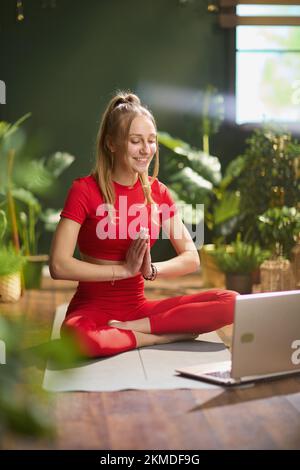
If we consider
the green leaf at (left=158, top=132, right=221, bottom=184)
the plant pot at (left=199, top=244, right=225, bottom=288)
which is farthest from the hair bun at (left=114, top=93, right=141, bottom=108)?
the green leaf at (left=158, top=132, right=221, bottom=184)

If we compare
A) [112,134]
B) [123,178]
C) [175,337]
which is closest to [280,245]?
[175,337]

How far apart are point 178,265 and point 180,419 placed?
980mm

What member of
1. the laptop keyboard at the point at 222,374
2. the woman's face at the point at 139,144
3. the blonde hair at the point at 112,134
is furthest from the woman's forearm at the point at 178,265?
the laptop keyboard at the point at 222,374

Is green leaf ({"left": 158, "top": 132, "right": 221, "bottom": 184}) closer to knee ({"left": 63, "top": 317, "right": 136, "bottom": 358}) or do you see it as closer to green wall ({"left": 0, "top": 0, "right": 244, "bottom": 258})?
green wall ({"left": 0, "top": 0, "right": 244, "bottom": 258})

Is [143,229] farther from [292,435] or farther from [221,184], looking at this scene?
[221,184]

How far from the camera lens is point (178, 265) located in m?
3.04

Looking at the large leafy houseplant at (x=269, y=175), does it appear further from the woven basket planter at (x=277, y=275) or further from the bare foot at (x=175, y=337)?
the bare foot at (x=175, y=337)

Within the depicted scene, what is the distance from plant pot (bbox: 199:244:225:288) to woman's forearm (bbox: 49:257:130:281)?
2.35 metres

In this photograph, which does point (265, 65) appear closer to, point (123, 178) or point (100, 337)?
point (123, 178)

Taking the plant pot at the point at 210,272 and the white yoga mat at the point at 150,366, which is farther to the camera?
the plant pot at the point at 210,272

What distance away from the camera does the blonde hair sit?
116 inches

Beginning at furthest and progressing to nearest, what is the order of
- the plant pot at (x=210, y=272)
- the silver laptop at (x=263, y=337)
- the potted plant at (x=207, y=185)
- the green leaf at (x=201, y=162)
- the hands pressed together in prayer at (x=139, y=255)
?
1. the green leaf at (x=201, y=162)
2. the potted plant at (x=207, y=185)
3. the plant pot at (x=210, y=272)
4. the hands pressed together in prayer at (x=139, y=255)
5. the silver laptop at (x=263, y=337)

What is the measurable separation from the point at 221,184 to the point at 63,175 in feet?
4.49

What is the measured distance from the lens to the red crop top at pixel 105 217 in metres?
2.92
